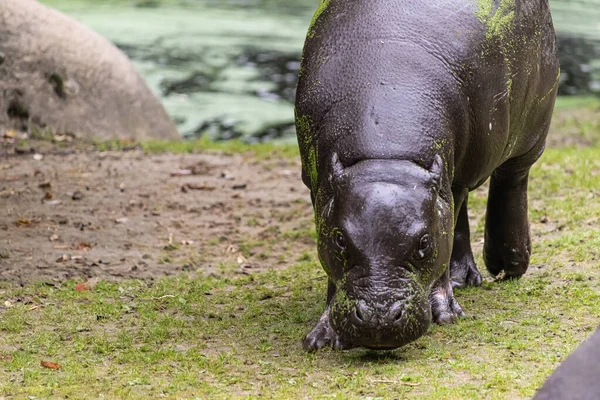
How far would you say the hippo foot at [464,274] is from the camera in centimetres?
615

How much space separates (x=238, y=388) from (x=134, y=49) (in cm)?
1373

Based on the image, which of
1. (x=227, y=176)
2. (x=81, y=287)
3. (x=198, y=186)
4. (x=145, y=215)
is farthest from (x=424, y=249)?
(x=227, y=176)

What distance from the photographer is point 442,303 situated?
17.2 feet

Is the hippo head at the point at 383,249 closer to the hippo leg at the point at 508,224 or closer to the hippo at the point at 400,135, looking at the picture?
the hippo at the point at 400,135

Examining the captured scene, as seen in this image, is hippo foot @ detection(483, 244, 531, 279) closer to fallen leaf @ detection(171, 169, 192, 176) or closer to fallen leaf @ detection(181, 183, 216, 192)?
fallen leaf @ detection(181, 183, 216, 192)

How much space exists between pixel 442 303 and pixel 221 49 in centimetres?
1289

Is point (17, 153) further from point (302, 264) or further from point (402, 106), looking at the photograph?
point (402, 106)

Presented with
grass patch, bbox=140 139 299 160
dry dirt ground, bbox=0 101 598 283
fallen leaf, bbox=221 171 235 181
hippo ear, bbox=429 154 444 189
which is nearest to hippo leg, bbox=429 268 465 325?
hippo ear, bbox=429 154 444 189

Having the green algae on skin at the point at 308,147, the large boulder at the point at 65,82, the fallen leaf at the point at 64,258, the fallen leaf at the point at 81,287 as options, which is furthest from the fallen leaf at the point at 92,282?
the large boulder at the point at 65,82

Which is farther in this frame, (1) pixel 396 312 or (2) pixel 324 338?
(2) pixel 324 338

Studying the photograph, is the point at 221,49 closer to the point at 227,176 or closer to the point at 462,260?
the point at 227,176

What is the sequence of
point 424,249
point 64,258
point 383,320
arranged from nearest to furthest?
point 383,320 → point 424,249 → point 64,258

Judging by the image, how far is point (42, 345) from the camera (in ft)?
16.9

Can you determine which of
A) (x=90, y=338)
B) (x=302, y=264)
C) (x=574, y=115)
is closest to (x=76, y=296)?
(x=90, y=338)
